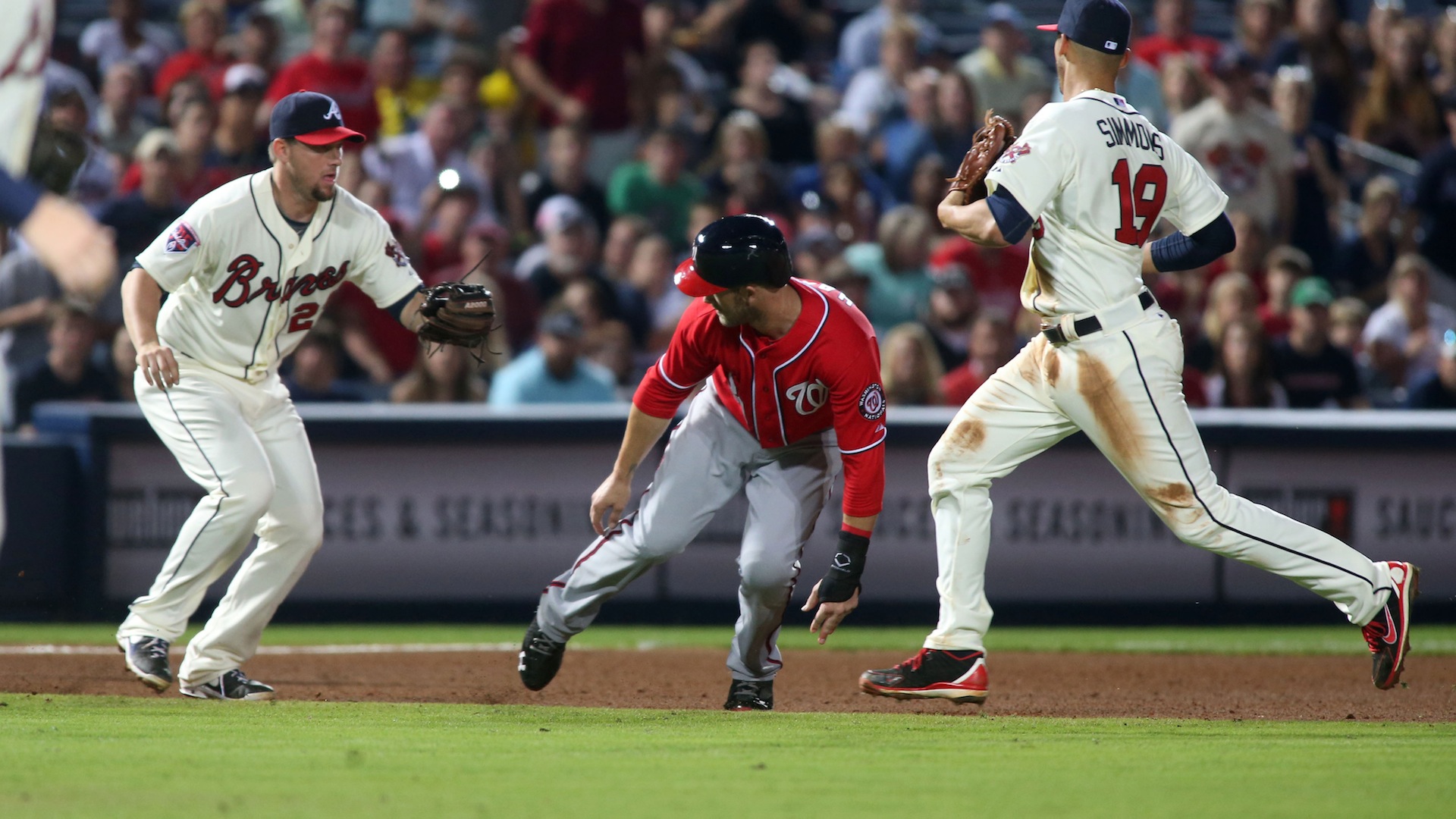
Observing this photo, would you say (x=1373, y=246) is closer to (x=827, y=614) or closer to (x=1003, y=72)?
(x=1003, y=72)

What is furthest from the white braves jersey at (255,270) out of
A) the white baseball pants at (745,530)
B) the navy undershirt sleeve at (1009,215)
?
the navy undershirt sleeve at (1009,215)

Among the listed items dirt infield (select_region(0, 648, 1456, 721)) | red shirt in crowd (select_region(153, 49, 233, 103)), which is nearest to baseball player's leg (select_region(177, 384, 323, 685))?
dirt infield (select_region(0, 648, 1456, 721))

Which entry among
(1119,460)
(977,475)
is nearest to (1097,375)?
(1119,460)

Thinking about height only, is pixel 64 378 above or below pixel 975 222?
below

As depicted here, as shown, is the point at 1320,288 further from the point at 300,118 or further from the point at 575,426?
the point at 300,118

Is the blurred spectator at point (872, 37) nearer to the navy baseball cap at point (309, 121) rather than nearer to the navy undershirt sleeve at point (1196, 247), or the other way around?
the navy undershirt sleeve at point (1196, 247)
